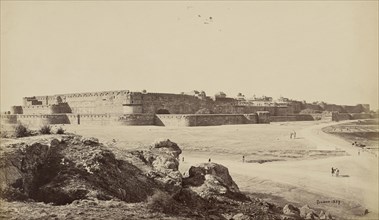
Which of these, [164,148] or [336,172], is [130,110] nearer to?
[336,172]

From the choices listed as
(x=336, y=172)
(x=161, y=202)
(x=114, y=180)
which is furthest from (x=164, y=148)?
(x=336, y=172)

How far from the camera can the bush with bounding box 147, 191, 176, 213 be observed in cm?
820

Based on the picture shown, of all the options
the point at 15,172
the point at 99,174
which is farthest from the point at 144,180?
the point at 15,172

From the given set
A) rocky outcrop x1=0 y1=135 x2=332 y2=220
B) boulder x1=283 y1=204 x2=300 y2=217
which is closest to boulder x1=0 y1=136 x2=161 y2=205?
rocky outcrop x1=0 y1=135 x2=332 y2=220

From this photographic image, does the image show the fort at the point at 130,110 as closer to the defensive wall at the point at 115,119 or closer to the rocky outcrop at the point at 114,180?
the defensive wall at the point at 115,119

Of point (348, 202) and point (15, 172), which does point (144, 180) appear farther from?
point (348, 202)

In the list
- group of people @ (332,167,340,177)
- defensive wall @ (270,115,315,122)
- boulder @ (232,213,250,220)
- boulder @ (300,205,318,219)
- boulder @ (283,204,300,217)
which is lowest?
boulder @ (300,205,318,219)

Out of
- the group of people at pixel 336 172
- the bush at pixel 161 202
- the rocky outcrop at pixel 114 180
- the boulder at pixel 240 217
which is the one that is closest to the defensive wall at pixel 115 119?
the group of people at pixel 336 172

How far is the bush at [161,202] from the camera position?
820 cm

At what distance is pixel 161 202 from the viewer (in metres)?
8.57

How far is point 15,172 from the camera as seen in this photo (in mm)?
7504

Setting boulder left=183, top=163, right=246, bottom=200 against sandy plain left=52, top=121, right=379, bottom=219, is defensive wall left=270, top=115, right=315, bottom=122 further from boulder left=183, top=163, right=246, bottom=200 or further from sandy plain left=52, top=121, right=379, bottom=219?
boulder left=183, top=163, right=246, bottom=200

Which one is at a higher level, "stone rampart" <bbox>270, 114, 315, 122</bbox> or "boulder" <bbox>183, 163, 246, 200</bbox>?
"stone rampart" <bbox>270, 114, 315, 122</bbox>

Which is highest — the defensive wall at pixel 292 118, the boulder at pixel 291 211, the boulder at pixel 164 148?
the defensive wall at pixel 292 118
